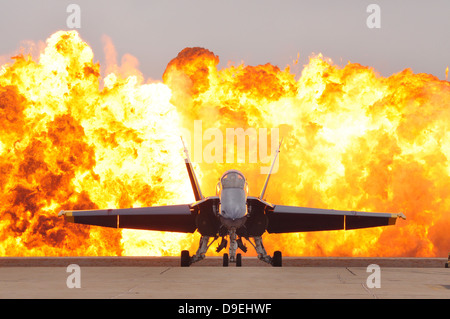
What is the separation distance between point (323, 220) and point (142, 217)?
26.8ft

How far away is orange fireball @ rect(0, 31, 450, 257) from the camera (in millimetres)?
47031

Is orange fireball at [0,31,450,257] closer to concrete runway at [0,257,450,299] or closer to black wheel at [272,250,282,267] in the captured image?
black wheel at [272,250,282,267]

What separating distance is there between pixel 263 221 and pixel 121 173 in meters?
20.4

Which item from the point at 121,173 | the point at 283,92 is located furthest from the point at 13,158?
the point at 283,92

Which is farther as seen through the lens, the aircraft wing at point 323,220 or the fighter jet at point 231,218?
the aircraft wing at point 323,220

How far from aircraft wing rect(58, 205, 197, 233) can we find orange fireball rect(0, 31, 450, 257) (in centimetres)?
1241

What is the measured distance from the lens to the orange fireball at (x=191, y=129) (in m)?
47.0

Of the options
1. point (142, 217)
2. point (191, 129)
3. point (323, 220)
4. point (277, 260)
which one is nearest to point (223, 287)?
point (277, 260)

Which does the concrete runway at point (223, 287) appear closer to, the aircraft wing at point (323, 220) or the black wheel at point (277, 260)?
the black wheel at point (277, 260)

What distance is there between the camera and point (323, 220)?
3312cm

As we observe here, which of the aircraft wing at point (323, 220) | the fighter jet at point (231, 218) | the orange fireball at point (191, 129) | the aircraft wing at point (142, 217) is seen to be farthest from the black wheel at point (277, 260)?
the orange fireball at point (191, 129)

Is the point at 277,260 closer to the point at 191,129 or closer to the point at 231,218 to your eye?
the point at 231,218

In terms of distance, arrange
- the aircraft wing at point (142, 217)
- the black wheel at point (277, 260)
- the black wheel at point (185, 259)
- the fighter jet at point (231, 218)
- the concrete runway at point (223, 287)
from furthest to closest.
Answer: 1. the aircraft wing at point (142, 217)
2. the black wheel at point (185, 259)
3. the black wheel at point (277, 260)
4. the fighter jet at point (231, 218)
5. the concrete runway at point (223, 287)

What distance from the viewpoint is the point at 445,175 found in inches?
1994
